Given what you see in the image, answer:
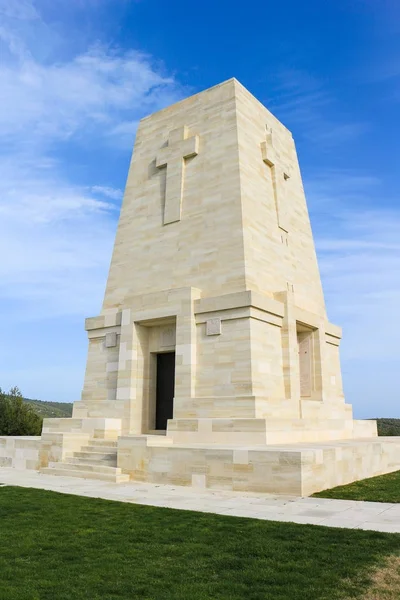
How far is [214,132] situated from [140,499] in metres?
14.6

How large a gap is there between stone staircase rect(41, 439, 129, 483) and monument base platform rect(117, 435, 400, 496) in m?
0.44

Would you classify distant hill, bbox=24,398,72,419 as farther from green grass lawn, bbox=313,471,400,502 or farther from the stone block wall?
green grass lawn, bbox=313,471,400,502

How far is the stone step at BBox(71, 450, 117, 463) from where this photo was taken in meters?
15.1

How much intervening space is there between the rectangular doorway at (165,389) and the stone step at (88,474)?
4.80 meters

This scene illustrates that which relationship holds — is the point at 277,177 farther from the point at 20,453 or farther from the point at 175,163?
the point at 20,453

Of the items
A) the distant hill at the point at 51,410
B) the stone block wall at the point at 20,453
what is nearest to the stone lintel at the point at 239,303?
the stone block wall at the point at 20,453

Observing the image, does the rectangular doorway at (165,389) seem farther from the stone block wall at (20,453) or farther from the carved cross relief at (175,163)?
the carved cross relief at (175,163)

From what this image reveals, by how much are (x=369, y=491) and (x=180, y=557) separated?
20.7 ft

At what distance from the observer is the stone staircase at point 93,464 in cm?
1366

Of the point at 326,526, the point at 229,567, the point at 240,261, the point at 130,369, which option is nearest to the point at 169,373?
the point at 130,369

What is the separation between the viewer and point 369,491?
36.9 ft

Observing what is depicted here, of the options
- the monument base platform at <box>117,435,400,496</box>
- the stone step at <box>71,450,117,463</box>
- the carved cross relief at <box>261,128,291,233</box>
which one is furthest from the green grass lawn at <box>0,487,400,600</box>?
the carved cross relief at <box>261,128,291,233</box>

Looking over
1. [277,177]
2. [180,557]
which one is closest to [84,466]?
[180,557]

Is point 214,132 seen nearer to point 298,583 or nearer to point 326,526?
point 326,526
